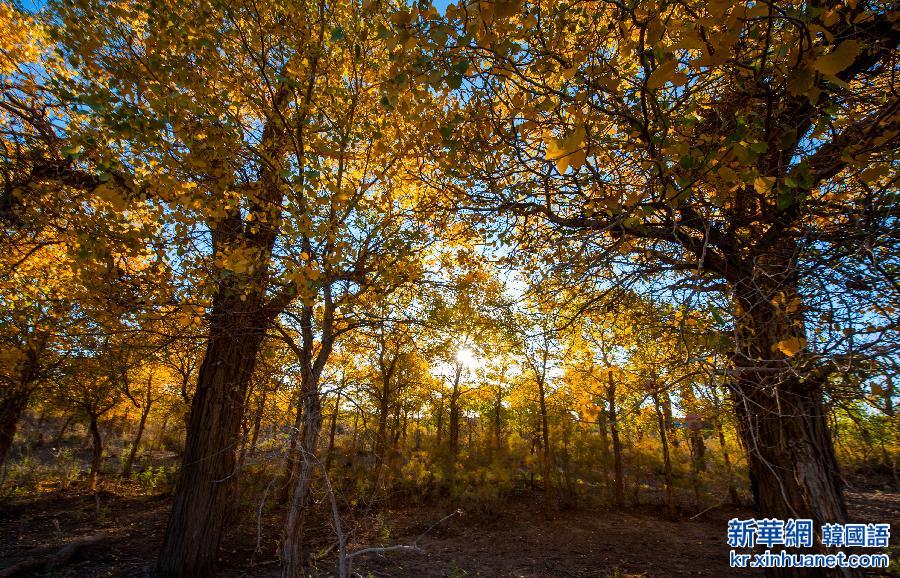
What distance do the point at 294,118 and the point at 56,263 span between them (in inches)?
232

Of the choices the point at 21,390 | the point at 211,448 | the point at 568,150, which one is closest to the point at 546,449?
the point at 211,448

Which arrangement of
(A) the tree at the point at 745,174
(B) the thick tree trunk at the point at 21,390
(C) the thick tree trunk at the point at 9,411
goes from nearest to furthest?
(A) the tree at the point at 745,174 → (B) the thick tree trunk at the point at 21,390 → (C) the thick tree trunk at the point at 9,411

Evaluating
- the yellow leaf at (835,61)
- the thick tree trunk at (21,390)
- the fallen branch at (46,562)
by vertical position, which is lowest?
the fallen branch at (46,562)

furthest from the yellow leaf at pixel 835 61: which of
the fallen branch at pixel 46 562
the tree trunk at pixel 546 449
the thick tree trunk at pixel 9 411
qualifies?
the thick tree trunk at pixel 9 411

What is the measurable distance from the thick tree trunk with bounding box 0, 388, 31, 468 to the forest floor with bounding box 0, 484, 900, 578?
76.4 inches

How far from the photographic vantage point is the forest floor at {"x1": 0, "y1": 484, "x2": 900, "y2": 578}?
247 inches

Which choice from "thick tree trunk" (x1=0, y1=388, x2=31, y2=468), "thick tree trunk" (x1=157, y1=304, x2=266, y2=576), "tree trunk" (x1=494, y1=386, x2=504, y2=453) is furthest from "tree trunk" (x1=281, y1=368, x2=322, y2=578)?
"tree trunk" (x1=494, y1=386, x2=504, y2=453)

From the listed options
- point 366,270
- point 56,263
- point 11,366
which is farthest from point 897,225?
point 11,366

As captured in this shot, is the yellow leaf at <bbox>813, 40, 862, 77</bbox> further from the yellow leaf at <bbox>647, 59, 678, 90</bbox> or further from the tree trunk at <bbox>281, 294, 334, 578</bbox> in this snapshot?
the tree trunk at <bbox>281, 294, 334, 578</bbox>

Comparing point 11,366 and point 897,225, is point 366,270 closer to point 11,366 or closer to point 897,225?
point 897,225

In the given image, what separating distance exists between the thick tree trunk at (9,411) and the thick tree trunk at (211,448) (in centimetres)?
570

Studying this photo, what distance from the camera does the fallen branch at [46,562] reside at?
5.27 m

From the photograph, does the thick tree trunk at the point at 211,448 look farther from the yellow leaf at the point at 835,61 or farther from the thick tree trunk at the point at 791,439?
the thick tree trunk at the point at 791,439

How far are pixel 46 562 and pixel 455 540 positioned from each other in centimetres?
742
